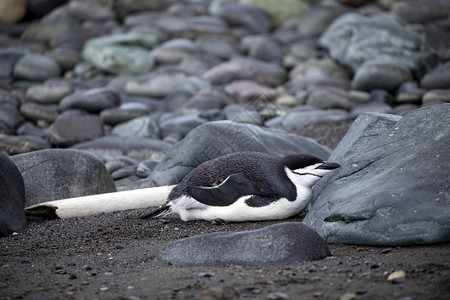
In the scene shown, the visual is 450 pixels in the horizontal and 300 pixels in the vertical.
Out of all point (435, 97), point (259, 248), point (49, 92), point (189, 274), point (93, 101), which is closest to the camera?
point (189, 274)

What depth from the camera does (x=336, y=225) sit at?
5270 mm

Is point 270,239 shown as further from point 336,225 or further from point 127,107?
point 127,107

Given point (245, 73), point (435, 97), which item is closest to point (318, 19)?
point (245, 73)

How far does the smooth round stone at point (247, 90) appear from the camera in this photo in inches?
671

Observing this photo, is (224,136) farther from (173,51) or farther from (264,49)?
(173,51)

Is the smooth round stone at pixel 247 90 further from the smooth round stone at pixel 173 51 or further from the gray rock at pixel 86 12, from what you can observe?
the gray rock at pixel 86 12

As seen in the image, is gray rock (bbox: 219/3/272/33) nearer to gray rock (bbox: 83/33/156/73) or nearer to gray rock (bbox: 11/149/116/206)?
gray rock (bbox: 83/33/156/73)

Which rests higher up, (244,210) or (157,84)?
(244,210)

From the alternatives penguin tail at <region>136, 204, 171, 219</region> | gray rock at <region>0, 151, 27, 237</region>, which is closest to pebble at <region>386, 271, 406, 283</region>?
penguin tail at <region>136, 204, 171, 219</region>

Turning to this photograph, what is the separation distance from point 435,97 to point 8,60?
13.3m

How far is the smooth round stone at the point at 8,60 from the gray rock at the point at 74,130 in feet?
23.3

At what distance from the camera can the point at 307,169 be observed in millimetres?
5992

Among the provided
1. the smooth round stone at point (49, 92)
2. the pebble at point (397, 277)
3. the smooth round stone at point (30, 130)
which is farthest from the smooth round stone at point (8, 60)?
the pebble at point (397, 277)

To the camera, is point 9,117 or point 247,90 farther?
point 247,90
